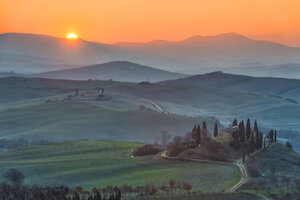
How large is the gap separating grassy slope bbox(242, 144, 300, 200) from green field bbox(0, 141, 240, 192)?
10.3ft

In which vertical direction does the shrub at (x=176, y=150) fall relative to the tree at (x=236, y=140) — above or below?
below

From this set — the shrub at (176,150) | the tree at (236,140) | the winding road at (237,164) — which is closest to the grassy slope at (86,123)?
the winding road at (237,164)

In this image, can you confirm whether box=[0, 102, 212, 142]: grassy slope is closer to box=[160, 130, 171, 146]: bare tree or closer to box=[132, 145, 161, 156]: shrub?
box=[160, 130, 171, 146]: bare tree

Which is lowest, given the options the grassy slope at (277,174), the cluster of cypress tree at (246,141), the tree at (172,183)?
the tree at (172,183)

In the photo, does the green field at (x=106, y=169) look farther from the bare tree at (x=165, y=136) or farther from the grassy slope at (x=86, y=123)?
the grassy slope at (x=86, y=123)

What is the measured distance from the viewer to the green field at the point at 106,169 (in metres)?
61.2

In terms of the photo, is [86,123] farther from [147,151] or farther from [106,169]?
[106,169]

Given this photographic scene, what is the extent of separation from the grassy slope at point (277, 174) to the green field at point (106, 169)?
10.3 feet

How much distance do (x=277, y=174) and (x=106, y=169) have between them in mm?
21497

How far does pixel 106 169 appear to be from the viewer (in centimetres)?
7181

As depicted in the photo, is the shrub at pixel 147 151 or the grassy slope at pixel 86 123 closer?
the shrub at pixel 147 151

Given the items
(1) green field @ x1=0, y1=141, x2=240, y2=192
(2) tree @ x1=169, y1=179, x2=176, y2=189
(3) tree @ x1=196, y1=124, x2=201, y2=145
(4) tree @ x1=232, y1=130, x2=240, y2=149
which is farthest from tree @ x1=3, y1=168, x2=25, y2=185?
(4) tree @ x1=232, y1=130, x2=240, y2=149

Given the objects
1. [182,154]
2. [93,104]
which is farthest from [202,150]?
[93,104]

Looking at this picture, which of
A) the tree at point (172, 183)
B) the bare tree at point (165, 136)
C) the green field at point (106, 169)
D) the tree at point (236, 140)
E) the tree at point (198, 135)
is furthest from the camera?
the bare tree at point (165, 136)
